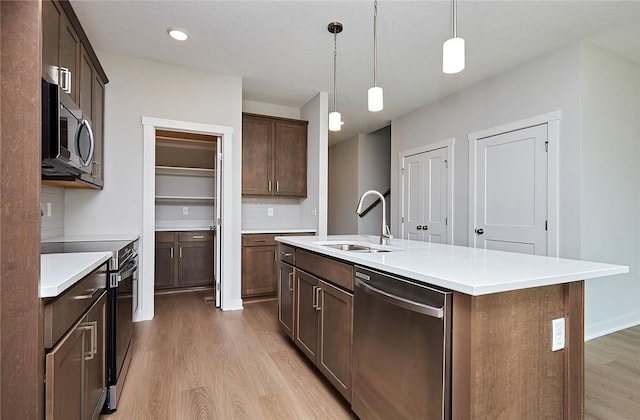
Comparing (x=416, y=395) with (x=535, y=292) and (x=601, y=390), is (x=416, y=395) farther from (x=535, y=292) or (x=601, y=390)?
(x=601, y=390)

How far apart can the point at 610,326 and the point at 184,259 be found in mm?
4833

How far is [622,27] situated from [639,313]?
2.81 m

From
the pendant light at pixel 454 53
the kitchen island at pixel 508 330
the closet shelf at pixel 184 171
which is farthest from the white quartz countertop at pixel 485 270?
the closet shelf at pixel 184 171

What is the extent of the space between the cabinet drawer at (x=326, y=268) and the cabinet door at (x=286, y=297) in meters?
0.23

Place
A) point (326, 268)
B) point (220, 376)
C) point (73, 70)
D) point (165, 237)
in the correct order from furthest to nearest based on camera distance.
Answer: point (165, 237), point (73, 70), point (220, 376), point (326, 268)

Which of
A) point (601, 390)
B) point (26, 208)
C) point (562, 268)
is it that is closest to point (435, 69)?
point (562, 268)

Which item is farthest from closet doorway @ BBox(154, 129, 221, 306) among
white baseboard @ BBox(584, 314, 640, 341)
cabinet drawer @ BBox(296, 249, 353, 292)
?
white baseboard @ BBox(584, 314, 640, 341)

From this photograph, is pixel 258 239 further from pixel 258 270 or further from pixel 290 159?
pixel 290 159

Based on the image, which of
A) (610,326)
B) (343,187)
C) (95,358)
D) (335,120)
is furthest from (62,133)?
(343,187)

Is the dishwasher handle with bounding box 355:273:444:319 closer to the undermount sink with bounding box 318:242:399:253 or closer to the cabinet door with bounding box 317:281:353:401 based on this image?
the cabinet door with bounding box 317:281:353:401

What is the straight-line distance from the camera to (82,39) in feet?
8.31

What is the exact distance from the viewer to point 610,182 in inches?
124

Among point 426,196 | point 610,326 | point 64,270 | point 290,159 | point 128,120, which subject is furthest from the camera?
point 426,196

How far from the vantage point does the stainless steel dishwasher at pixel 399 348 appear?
3.87ft
